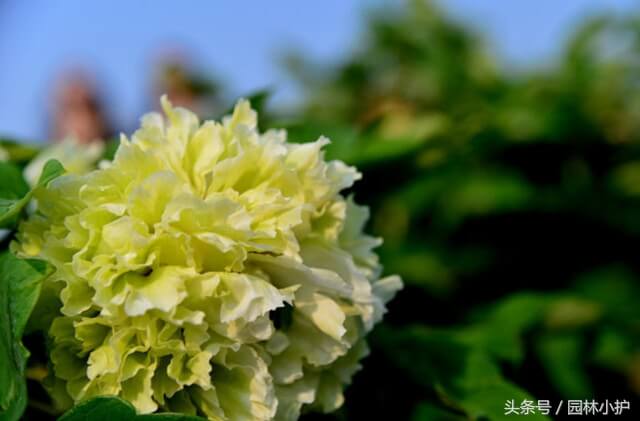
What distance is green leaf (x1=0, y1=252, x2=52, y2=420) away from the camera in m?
0.35

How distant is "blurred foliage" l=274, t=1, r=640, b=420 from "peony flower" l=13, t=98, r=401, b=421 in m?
0.09

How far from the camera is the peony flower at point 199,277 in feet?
1.20

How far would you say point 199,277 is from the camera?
37 cm

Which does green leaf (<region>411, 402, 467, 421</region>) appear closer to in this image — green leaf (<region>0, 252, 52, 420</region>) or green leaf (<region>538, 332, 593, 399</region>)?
green leaf (<region>0, 252, 52, 420</region>)

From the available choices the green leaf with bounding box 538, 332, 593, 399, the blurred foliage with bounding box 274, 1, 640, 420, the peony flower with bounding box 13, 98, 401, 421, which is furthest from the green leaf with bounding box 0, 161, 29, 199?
the green leaf with bounding box 538, 332, 593, 399

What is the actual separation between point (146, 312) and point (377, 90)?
116 centimetres

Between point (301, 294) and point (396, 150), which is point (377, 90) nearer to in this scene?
point (396, 150)

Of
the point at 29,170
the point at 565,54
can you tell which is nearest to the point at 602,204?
the point at 565,54

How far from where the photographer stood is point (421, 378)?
51cm

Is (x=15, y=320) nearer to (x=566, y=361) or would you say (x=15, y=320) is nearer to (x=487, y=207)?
(x=566, y=361)

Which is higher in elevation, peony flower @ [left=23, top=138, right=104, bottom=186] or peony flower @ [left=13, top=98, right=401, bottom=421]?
peony flower @ [left=23, top=138, right=104, bottom=186]

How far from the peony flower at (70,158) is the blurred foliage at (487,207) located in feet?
0.49

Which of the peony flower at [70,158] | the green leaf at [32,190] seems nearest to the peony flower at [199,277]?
the green leaf at [32,190]

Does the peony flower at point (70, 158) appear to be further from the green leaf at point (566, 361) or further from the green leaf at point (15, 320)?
the green leaf at point (566, 361)
